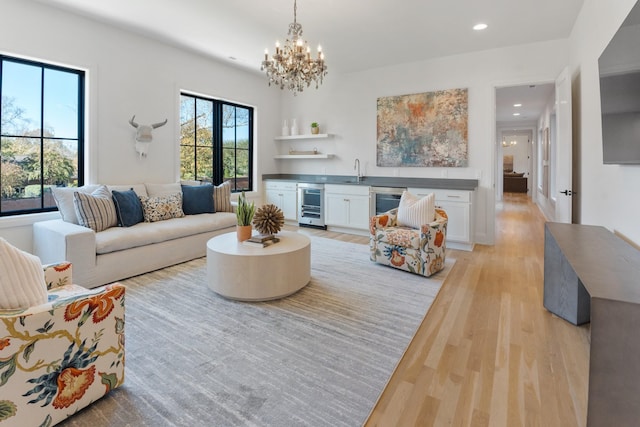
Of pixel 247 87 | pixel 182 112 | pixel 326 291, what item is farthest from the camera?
pixel 247 87

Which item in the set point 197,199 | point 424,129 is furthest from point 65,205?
point 424,129

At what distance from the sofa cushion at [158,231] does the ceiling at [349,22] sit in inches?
93.7

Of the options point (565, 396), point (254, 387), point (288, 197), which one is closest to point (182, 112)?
point (288, 197)

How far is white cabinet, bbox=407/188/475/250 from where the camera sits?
4.61 metres

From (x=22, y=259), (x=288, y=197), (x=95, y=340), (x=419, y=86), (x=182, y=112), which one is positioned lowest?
(x=95, y=340)

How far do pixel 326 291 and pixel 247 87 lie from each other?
14.7ft

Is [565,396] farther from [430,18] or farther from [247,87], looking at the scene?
[247,87]

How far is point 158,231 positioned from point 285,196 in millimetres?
3011

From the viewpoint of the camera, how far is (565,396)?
1.70 metres

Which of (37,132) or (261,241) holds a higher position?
(37,132)

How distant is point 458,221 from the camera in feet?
15.4

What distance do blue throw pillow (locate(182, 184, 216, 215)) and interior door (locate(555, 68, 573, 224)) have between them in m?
4.39

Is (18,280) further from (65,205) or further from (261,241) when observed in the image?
(65,205)

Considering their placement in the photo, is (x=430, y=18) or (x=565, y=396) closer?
(x=565, y=396)
